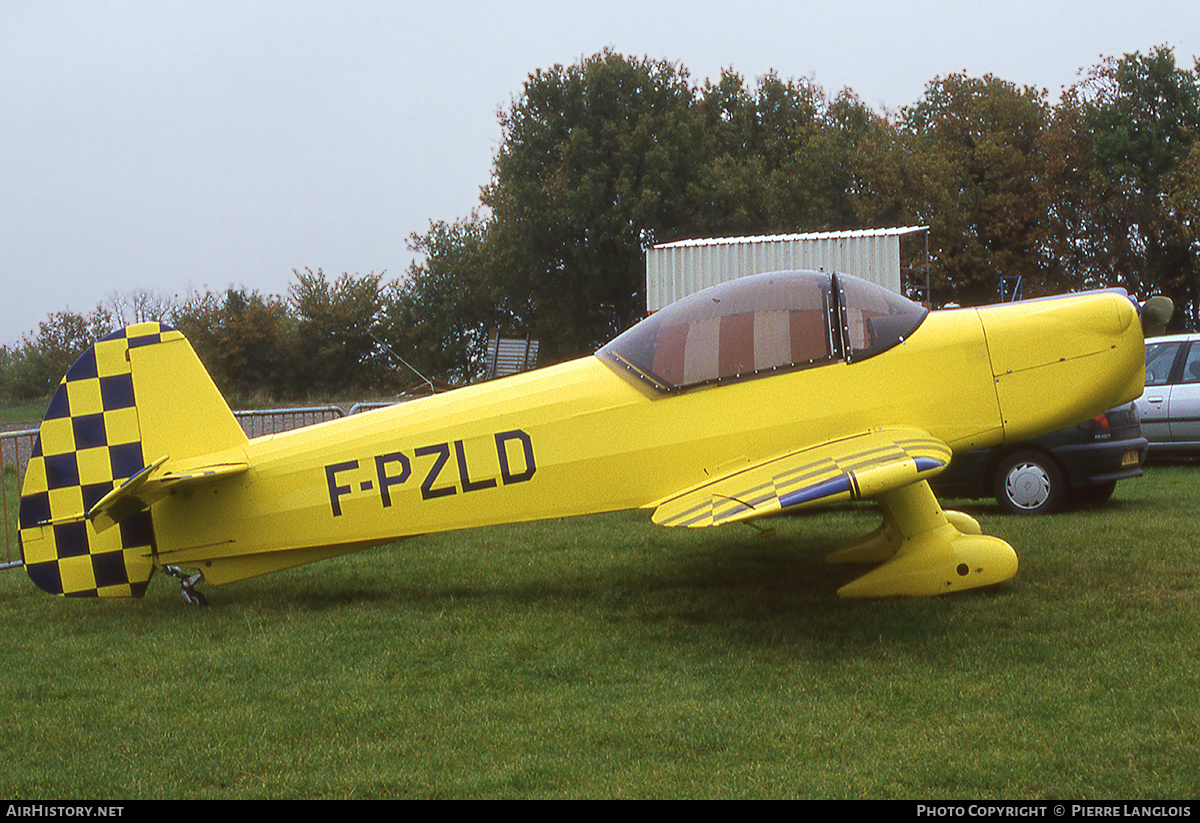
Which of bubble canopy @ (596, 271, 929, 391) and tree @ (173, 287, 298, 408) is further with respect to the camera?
tree @ (173, 287, 298, 408)

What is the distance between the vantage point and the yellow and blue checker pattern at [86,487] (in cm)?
624

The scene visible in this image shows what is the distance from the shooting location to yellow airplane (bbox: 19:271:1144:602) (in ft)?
19.8

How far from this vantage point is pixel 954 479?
30.6ft

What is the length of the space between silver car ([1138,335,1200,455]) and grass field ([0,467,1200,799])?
4480 mm

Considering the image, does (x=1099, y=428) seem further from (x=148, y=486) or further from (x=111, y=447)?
(x=111, y=447)

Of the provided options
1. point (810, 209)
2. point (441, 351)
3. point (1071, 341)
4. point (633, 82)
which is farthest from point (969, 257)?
point (1071, 341)

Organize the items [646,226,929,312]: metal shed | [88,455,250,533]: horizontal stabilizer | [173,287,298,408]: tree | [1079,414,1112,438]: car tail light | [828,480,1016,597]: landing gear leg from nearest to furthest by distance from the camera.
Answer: [88,455,250,533]: horizontal stabilizer < [828,480,1016,597]: landing gear leg < [1079,414,1112,438]: car tail light < [646,226,929,312]: metal shed < [173,287,298,408]: tree

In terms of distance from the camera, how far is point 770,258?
1652 centimetres

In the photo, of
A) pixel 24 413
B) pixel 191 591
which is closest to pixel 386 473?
pixel 191 591

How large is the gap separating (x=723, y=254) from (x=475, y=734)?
45.5 feet

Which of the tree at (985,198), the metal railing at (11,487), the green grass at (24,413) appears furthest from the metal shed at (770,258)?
the tree at (985,198)

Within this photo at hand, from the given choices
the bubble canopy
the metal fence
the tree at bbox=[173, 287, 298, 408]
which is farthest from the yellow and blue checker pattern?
the tree at bbox=[173, 287, 298, 408]

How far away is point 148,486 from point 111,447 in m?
0.65

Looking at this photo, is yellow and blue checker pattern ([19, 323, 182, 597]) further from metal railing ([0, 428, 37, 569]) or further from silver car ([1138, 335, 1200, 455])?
silver car ([1138, 335, 1200, 455])
